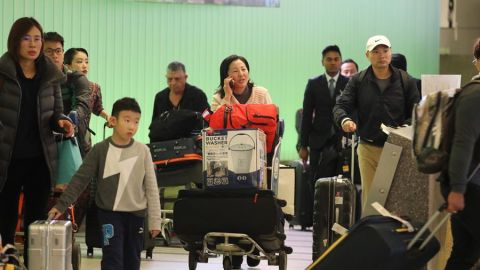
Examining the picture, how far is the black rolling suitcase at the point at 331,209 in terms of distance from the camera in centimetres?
623

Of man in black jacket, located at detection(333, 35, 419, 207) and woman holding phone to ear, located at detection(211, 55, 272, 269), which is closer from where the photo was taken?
man in black jacket, located at detection(333, 35, 419, 207)

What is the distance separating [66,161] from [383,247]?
2.12 meters

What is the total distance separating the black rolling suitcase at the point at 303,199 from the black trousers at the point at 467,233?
16.3 feet

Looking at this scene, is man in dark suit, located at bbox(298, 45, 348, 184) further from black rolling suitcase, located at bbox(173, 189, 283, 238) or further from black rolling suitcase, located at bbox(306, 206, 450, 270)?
black rolling suitcase, located at bbox(306, 206, 450, 270)

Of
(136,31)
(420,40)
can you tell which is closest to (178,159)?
(136,31)

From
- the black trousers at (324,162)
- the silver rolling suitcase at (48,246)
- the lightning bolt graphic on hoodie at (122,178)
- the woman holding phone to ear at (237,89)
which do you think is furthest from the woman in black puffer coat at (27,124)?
the black trousers at (324,162)

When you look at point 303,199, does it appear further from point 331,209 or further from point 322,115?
point 331,209

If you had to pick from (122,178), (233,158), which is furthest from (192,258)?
(122,178)

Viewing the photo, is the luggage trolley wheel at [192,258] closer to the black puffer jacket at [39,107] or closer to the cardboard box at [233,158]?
the cardboard box at [233,158]

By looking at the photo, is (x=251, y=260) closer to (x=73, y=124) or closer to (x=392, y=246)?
(x=73, y=124)

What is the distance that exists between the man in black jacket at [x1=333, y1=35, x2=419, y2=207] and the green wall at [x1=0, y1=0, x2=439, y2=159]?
412cm

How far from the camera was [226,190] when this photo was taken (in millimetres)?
5918

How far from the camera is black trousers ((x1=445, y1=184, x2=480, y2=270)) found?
4.45 metres

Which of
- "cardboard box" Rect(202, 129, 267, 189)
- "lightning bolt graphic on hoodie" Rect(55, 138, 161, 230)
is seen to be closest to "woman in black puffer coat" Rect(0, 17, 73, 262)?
"lightning bolt graphic on hoodie" Rect(55, 138, 161, 230)
